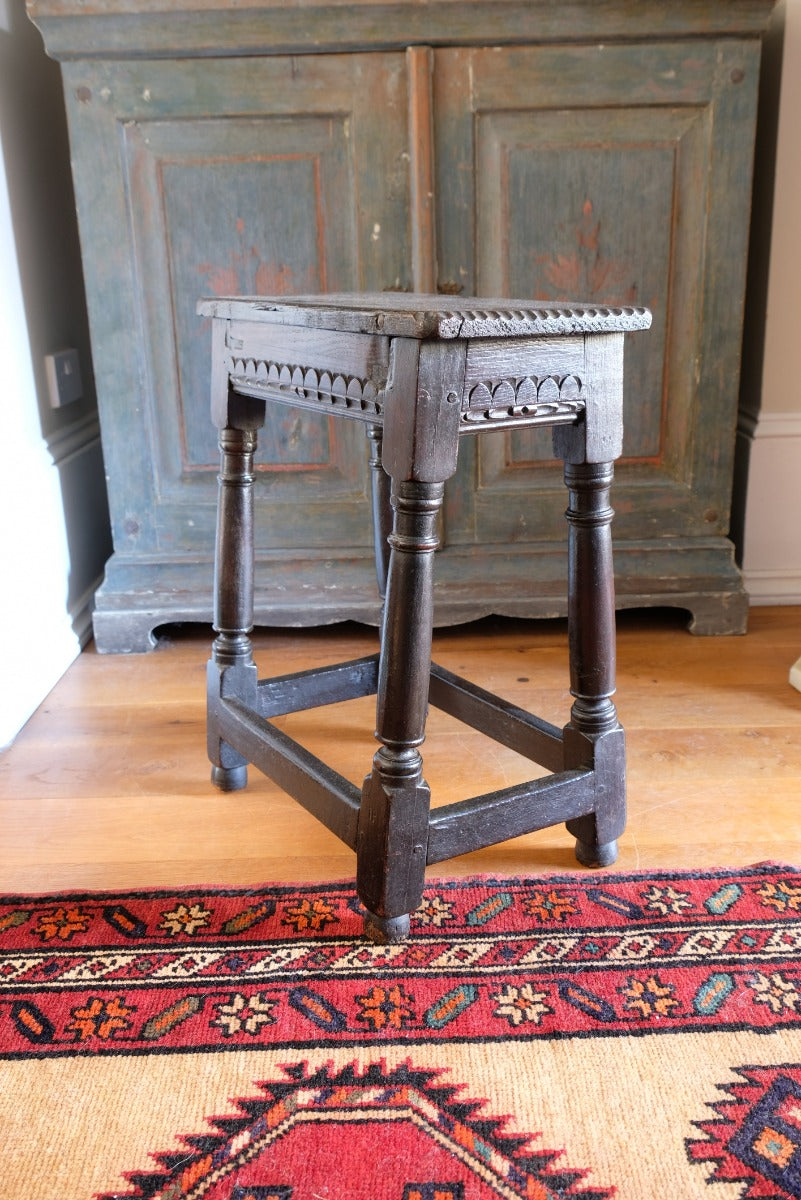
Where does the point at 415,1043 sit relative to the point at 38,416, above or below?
below

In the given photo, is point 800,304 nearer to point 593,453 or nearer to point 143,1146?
point 593,453

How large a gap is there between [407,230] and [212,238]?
1.12 ft

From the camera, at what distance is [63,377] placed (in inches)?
81.6

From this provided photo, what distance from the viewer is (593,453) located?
3.64 feet

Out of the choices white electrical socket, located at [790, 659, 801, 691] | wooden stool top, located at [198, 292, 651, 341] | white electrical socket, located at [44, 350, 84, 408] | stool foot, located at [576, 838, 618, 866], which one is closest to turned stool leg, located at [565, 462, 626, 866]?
stool foot, located at [576, 838, 618, 866]

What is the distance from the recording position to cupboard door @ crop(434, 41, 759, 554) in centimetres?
178

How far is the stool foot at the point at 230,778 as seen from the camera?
1.42m

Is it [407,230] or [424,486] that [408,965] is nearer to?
[424,486]

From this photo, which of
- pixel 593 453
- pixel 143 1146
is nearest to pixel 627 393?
pixel 593 453

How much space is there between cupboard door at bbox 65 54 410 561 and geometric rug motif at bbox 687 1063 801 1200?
1262mm

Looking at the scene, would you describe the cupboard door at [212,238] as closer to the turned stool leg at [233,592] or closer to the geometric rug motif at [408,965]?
the turned stool leg at [233,592]

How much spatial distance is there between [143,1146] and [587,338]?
827 millimetres

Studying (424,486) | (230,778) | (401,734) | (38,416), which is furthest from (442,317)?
(38,416)

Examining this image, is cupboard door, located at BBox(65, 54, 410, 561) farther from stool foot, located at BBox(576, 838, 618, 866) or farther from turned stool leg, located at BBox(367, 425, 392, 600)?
stool foot, located at BBox(576, 838, 618, 866)
